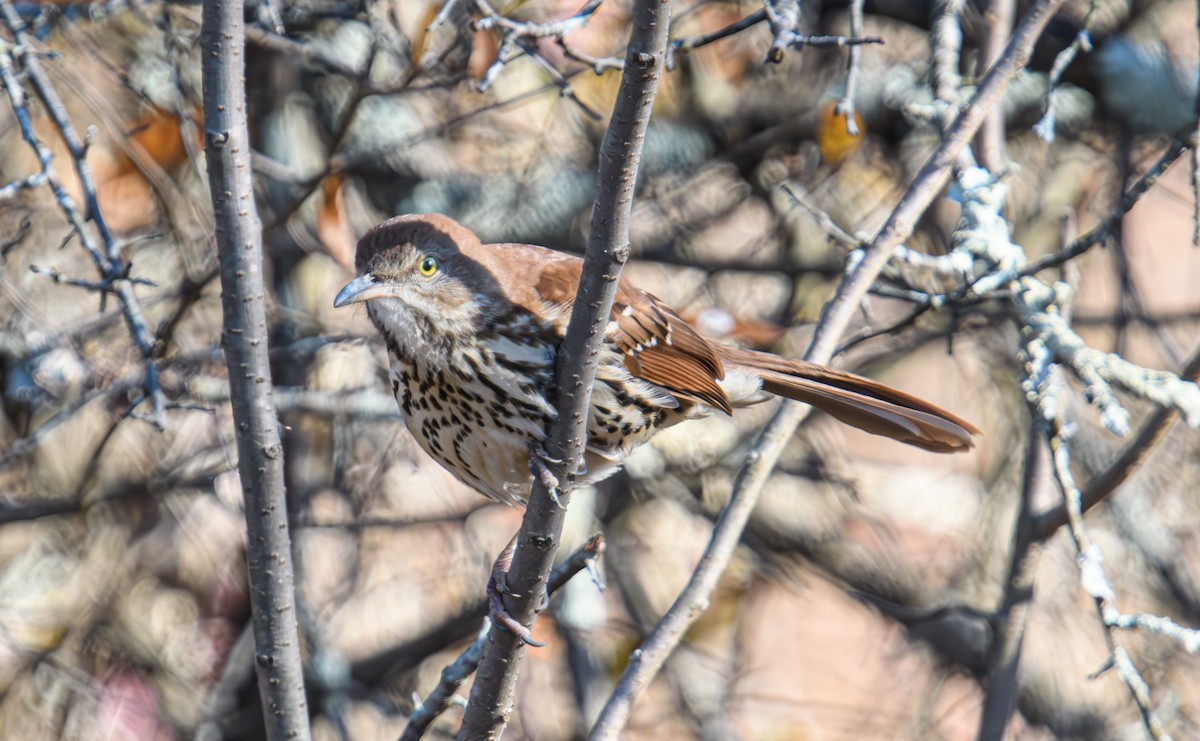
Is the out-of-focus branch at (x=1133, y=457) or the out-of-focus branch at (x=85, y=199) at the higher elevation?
the out-of-focus branch at (x=85, y=199)

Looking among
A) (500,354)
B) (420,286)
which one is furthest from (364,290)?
(500,354)

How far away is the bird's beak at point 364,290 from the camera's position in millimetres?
2615

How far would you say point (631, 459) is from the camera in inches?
186

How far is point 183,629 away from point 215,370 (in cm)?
104

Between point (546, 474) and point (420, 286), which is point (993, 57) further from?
point (546, 474)

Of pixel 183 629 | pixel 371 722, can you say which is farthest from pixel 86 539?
pixel 371 722

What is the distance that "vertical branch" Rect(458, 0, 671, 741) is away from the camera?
1.71 meters

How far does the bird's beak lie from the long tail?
3.14 feet

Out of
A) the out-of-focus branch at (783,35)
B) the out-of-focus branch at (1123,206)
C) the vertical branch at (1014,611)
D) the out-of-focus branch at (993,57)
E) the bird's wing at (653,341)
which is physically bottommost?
the vertical branch at (1014,611)

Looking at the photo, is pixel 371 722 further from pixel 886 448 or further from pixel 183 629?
pixel 886 448

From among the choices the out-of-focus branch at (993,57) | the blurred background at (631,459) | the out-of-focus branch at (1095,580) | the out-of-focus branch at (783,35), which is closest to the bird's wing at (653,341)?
the out-of-focus branch at (783,35)

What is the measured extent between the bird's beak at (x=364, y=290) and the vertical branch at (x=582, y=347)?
0.68 meters

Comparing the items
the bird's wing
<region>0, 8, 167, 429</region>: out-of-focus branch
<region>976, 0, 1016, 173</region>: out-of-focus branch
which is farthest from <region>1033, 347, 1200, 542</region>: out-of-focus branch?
<region>0, 8, 167, 429</region>: out-of-focus branch

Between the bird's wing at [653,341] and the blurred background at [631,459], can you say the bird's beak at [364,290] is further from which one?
the blurred background at [631,459]
